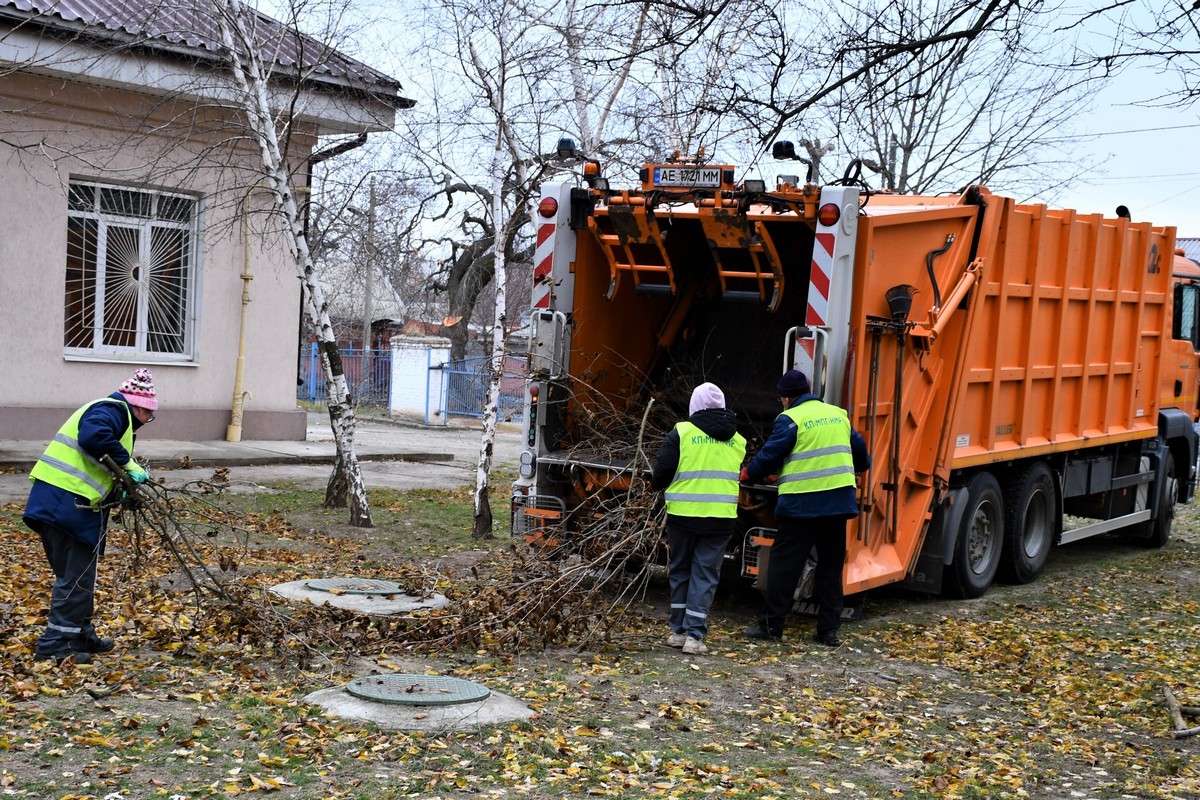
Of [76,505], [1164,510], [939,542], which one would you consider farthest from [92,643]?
[1164,510]

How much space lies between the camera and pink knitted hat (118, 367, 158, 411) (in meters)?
6.25

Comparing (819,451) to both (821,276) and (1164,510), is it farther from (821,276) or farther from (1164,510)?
(1164,510)

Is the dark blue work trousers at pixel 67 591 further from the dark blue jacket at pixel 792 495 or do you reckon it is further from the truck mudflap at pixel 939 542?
the truck mudflap at pixel 939 542

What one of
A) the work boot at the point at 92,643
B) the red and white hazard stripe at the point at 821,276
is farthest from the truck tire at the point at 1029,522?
the work boot at the point at 92,643

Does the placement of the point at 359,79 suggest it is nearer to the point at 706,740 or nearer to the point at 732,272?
the point at 732,272

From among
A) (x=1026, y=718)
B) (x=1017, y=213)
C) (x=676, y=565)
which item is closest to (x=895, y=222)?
(x=1017, y=213)

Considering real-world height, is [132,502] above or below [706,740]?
above

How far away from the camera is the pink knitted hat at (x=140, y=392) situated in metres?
6.25

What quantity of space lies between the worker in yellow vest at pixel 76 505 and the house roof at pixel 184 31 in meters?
5.17

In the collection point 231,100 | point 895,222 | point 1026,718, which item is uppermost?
point 231,100

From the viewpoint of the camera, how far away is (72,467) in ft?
20.0

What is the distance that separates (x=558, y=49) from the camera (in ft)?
37.2

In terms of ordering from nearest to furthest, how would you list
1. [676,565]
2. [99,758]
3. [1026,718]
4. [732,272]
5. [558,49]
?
1. [99,758]
2. [1026,718]
3. [676,565]
4. [732,272]
5. [558,49]

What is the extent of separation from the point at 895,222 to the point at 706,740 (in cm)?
373
